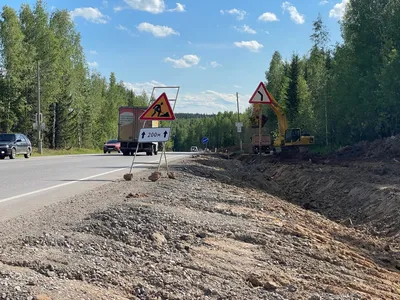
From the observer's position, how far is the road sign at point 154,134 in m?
12.7

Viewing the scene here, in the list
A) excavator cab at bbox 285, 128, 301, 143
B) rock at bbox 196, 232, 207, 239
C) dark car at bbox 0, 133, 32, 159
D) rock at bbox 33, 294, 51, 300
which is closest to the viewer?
rock at bbox 33, 294, 51, 300

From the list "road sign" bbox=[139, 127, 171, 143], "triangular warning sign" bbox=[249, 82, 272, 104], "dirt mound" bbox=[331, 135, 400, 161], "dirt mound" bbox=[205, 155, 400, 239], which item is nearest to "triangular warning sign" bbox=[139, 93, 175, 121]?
"road sign" bbox=[139, 127, 171, 143]

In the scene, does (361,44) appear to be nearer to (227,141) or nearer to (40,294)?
(40,294)

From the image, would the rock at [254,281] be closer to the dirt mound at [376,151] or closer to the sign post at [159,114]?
the sign post at [159,114]

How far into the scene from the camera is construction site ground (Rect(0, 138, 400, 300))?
168 inches

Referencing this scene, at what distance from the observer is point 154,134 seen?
12.9m

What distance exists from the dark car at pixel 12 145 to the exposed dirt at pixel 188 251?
791 inches

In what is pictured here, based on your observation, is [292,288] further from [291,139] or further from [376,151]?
[291,139]

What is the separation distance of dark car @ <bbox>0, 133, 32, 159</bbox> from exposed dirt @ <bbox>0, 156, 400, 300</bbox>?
65.9ft

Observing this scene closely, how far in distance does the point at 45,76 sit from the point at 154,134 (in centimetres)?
4002

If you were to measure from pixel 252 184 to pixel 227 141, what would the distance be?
11994 cm

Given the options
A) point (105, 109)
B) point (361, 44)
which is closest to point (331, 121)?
point (361, 44)

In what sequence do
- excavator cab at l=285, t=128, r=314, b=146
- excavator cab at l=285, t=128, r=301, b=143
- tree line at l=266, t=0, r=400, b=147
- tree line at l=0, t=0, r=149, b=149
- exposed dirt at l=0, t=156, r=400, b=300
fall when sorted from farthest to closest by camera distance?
tree line at l=0, t=0, r=149, b=149 → excavator cab at l=285, t=128, r=301, b=143 → excavator cab at l=285, t=128, r=314, b=146 → tree line at l=266, t=0, r=400, b=147 → exposed dirt at l=0, t=156, r=400, b=300

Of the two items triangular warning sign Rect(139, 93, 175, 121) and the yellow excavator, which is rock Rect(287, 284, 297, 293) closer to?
triangular warning sign Rect(139, 93, 175, 121)
